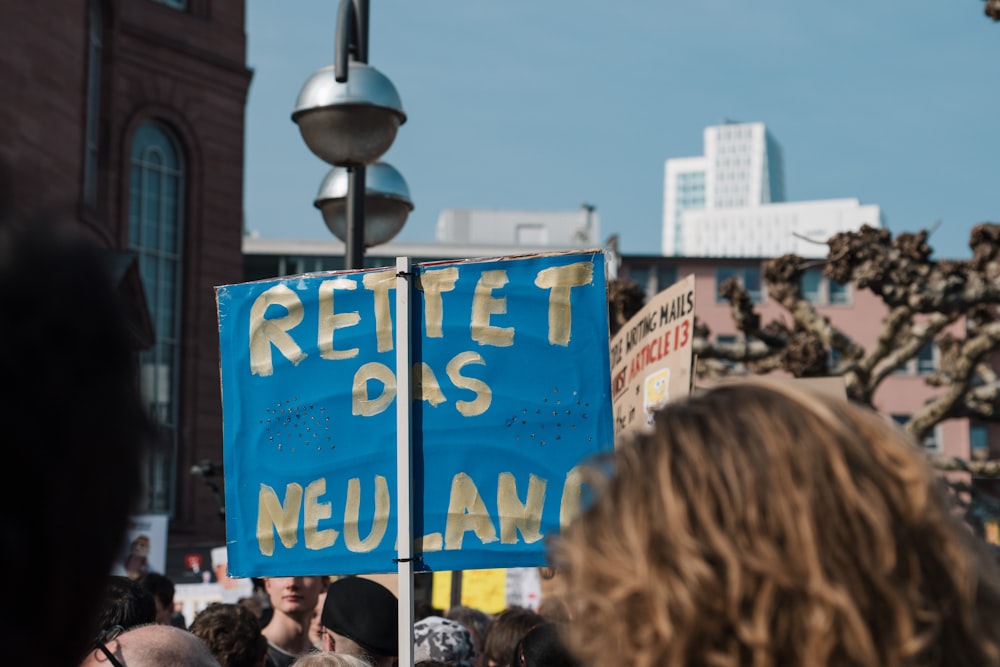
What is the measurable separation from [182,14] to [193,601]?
25.7 m

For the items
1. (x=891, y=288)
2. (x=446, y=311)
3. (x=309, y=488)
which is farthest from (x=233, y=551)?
(x=891, y=288)

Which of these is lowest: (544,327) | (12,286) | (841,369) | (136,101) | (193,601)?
(193,601)

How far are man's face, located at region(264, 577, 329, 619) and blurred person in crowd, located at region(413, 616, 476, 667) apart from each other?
0.57 m

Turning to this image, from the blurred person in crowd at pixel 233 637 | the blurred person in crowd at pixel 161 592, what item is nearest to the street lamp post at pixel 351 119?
the blurred person in crowd at pixel 161 592

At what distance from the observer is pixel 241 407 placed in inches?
178

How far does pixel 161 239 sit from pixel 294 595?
29.6m

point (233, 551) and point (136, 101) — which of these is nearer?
point (233, 551)

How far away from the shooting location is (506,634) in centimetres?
637

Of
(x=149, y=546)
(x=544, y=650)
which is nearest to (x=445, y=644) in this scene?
(x=544, y=650)

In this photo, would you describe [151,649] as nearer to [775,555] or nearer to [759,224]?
[775,555]

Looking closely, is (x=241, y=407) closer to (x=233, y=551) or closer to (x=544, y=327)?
(x=233, y=551)

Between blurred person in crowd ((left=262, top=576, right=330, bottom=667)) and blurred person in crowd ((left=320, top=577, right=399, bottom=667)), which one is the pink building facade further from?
blurred person in crowd ((left=320, top=577, right=399, bottom=667))

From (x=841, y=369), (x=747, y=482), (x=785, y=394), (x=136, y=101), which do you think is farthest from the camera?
(x=136, y=101)

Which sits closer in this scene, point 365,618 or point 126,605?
point 126,605
